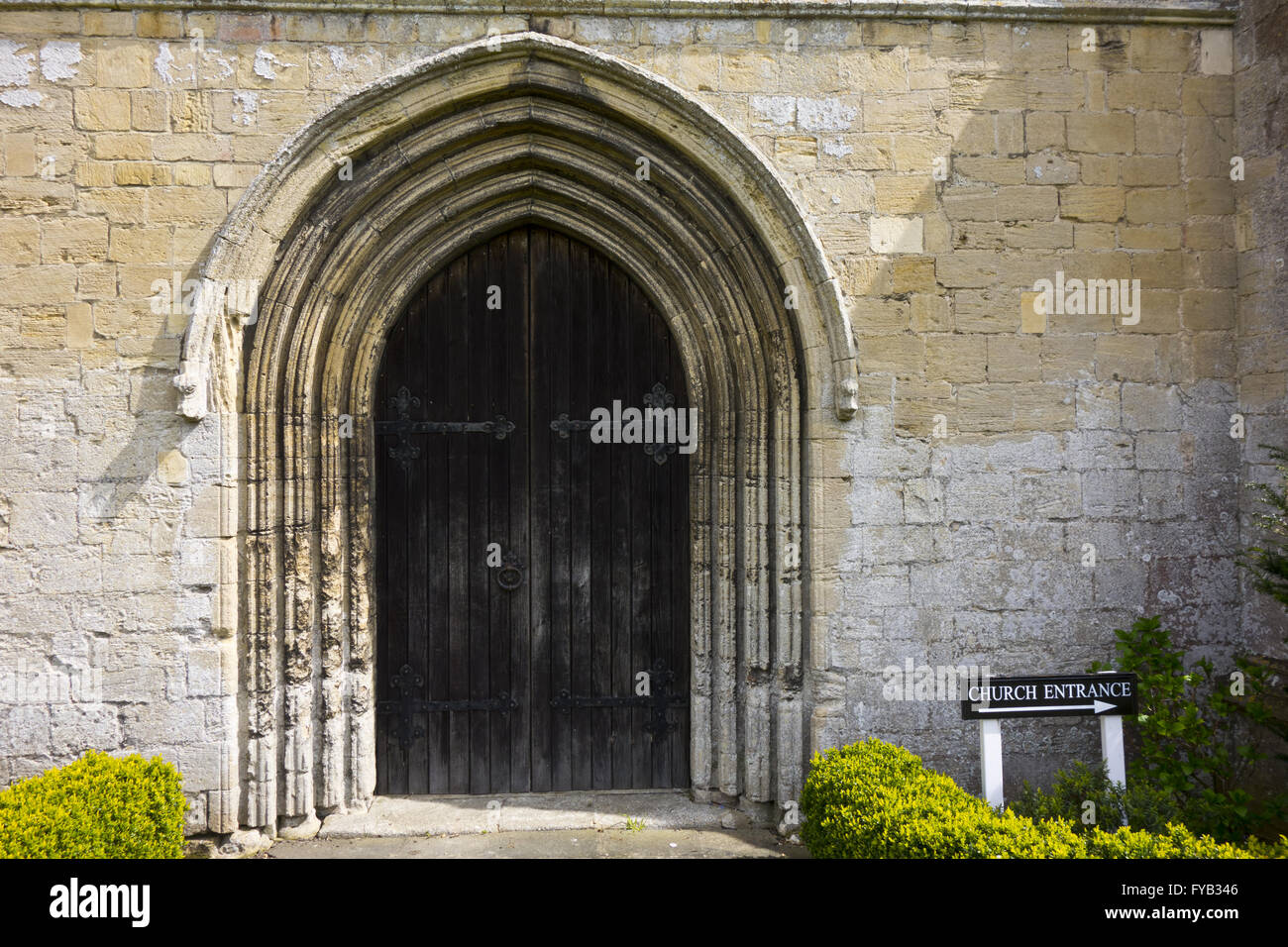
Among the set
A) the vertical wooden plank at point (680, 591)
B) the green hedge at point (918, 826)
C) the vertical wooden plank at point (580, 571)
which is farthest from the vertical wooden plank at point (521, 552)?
the green hedge at point (918, 826)

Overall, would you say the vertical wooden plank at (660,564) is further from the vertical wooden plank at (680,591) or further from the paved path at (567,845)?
the paved path at (567,845)

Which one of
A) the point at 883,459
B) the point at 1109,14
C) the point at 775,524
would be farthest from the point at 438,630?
the point at 1109,14

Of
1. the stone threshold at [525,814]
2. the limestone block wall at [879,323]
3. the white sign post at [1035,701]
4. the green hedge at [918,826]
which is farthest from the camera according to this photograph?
the stone threshold at [525,814]

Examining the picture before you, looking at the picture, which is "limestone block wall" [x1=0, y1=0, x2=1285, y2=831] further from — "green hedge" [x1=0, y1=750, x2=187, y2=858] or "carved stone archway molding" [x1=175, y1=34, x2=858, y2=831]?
"green hedge" [x1=0, y1=750, x2=187, y2=858]

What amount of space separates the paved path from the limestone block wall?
551 millimetres

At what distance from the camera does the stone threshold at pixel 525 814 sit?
4.18 metres

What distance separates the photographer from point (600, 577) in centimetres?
455

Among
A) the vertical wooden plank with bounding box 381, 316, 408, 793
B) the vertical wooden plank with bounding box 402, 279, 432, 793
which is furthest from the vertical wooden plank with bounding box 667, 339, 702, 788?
the vertical wooden plank with bounding box 381, 316, 408, 793

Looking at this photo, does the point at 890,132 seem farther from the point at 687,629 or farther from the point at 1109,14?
the point at 687,629

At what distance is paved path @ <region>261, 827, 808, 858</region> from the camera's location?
13.0 ft

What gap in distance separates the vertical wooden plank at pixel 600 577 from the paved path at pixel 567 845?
466 millimetres

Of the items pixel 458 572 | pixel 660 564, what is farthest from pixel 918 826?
pixel 458 572

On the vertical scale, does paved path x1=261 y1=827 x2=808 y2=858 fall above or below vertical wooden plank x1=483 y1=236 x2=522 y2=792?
below

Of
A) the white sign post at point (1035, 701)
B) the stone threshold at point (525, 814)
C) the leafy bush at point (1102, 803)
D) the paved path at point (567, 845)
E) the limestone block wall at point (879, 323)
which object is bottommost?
the paved path at point (567, 845)
